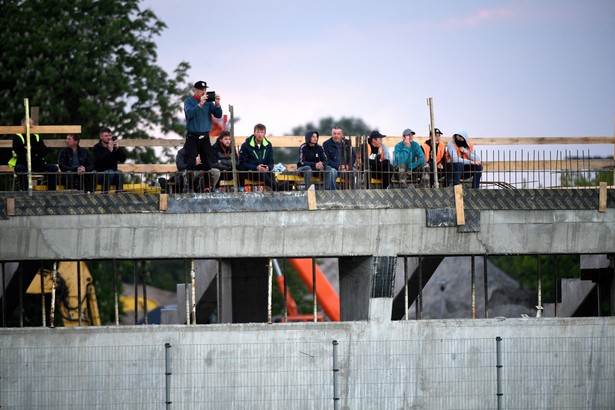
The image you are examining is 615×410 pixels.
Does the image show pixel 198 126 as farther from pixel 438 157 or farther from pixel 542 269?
pixel 542 269

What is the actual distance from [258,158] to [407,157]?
10.2 feet

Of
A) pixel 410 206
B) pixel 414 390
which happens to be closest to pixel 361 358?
pixel 414 390

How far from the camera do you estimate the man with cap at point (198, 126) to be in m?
27.1

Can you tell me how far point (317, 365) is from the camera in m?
26.6

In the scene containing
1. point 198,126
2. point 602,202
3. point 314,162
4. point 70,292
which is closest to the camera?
point 198,126

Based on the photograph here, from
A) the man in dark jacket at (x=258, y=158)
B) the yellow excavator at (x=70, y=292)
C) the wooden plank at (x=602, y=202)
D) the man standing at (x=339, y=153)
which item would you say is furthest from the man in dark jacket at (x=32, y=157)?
the wooden plank at (x=602, y=202)

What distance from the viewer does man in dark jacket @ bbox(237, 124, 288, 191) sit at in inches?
1083

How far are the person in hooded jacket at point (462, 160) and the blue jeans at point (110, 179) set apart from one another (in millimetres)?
6834

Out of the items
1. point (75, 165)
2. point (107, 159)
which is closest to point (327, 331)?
point (107, 159)

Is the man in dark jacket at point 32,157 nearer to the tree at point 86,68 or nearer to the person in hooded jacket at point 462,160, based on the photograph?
the person in hooded jacket at point 462,160

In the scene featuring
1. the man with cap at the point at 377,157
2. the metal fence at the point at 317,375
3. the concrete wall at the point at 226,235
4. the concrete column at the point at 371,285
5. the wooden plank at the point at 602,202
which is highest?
the man with cap at the point at 377,157

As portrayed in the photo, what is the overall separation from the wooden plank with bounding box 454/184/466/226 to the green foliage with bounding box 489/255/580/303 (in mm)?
31080

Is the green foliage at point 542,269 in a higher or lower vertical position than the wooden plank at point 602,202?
lower

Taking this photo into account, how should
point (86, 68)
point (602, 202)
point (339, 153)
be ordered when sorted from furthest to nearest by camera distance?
point (86, 68) → point (339, 153) → point (602, 202)
